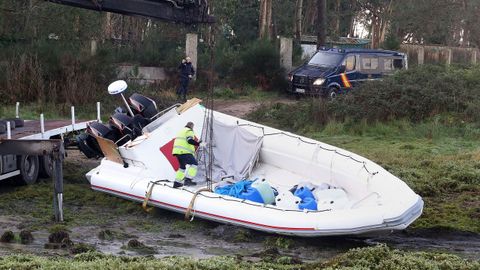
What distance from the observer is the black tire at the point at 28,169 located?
14953mm

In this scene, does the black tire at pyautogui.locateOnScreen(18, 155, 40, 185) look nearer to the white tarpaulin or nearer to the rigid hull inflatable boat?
the rigid hull inflatable boat

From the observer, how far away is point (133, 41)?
34.5 meters

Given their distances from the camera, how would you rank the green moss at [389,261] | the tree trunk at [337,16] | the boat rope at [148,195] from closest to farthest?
the green moss at [389,261] < the boat rope at [148,195] < the tree trunk at [337,16]

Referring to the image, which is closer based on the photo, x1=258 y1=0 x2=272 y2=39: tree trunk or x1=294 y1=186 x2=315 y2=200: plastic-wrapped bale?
x1=294 y1=186 x2=315 y2=200: plastic-wrapped bale

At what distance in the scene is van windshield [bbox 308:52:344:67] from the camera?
93.5 feet

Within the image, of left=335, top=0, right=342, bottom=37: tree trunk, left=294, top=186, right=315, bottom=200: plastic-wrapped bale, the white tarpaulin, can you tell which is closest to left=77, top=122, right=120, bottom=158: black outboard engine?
the white tarpaulin

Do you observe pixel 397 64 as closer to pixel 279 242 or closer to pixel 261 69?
pixel 261 69

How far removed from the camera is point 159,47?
109ft

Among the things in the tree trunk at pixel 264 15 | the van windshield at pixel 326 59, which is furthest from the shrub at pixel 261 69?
the tree trunk at pixel 264 15

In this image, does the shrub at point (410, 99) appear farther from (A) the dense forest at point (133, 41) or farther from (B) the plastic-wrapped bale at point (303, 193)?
(B) the plastic-wrapped bale at point (303, 193)

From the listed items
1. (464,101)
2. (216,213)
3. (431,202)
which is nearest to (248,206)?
(216,213)

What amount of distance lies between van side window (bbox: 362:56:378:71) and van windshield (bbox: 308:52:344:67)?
0.82 meters

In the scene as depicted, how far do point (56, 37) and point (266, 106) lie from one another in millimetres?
7806

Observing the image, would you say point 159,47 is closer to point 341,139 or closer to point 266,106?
point 266,106
